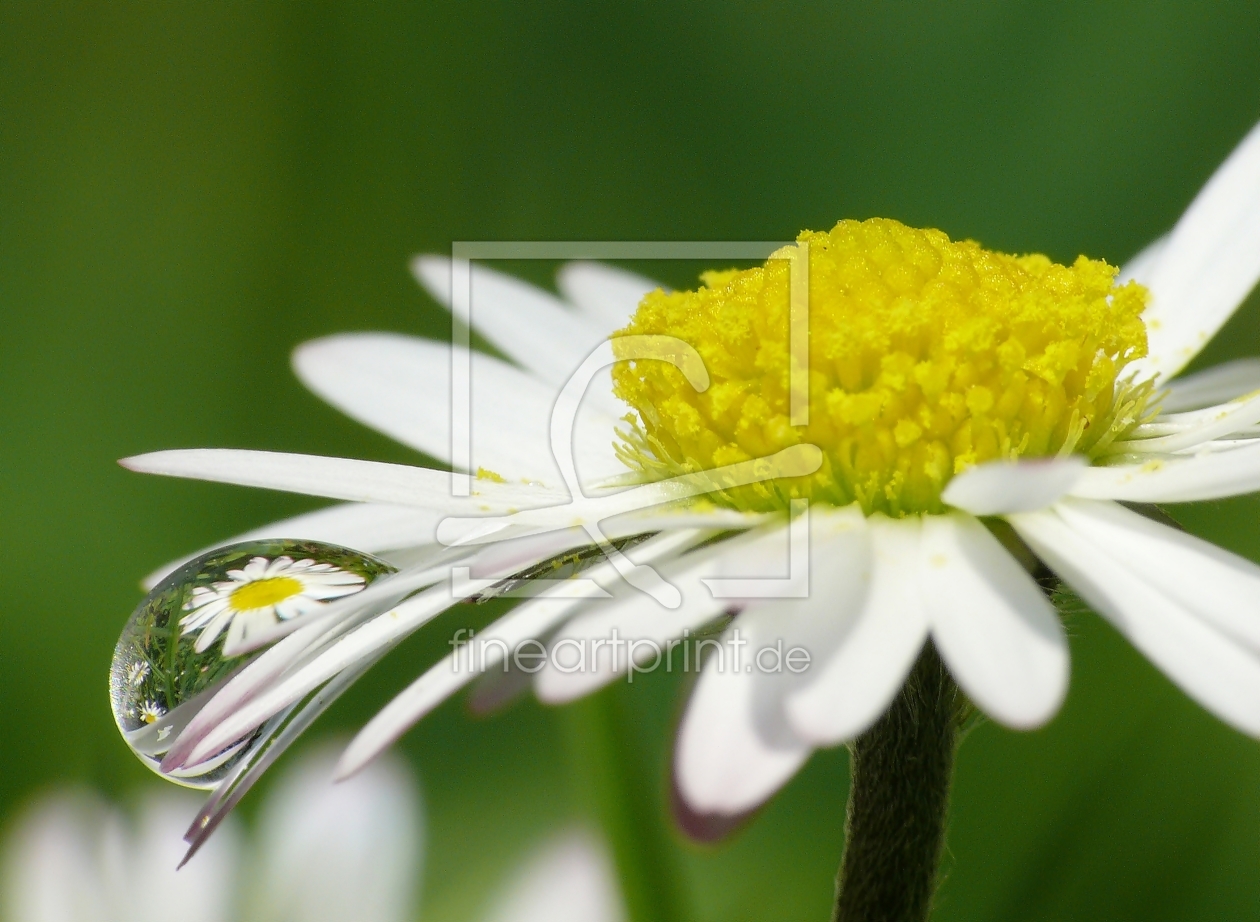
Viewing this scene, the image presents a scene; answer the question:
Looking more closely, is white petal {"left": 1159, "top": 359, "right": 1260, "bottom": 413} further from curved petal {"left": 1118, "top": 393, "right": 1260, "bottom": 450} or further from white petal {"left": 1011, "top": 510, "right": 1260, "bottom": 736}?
white petal {"left": 1011, "top": 510, "right": 1260, "bottom": 736}

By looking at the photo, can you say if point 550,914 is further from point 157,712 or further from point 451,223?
point 451,223

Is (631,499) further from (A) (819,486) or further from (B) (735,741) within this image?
(B) (735,741)

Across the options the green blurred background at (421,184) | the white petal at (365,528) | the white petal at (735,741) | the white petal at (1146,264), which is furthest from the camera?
the green blurred background at (421,184)

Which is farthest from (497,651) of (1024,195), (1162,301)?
(1024,195)

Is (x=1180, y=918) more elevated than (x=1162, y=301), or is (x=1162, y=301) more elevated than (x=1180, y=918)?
(x=1162, y=301)

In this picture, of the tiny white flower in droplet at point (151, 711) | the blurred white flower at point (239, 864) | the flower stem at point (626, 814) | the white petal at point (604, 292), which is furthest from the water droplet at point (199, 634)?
the white petal at point (604, 292)

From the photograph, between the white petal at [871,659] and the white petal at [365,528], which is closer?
the white petal at [871,659]

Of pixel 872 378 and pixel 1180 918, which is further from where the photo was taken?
pixel 1180 918

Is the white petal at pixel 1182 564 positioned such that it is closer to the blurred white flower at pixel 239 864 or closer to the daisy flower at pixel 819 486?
the daisy flower at pixel 819 486
